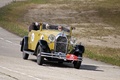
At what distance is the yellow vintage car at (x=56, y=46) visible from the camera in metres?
21.0

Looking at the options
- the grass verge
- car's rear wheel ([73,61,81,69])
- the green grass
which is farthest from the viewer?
the green grass

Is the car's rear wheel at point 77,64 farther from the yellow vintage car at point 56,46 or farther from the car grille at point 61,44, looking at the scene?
the car grille at point 61,44

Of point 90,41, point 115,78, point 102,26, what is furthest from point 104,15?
point 115,78

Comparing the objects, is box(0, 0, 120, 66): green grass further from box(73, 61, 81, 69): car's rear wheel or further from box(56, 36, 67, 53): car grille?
box(56, 36, 67, 53): car grille

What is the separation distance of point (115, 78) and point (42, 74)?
291 cm

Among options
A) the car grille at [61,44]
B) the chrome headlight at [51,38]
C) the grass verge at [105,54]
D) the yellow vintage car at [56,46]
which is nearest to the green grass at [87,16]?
the grass verge at [105,54]

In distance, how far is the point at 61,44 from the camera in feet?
70.8

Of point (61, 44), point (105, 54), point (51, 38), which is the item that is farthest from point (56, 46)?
point (105, 54)

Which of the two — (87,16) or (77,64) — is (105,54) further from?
(87,16)

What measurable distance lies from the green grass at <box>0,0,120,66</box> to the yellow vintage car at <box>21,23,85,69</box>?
4.96 m

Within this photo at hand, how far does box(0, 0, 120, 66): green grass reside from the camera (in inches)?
1291

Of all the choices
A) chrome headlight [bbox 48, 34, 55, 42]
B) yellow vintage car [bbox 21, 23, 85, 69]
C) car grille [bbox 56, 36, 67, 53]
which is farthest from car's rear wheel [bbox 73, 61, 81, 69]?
chrome headlight [bbox 48, 34, 55, 42]

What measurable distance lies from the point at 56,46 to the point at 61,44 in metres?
0.23

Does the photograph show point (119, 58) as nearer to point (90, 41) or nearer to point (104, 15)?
point (90, 41)
